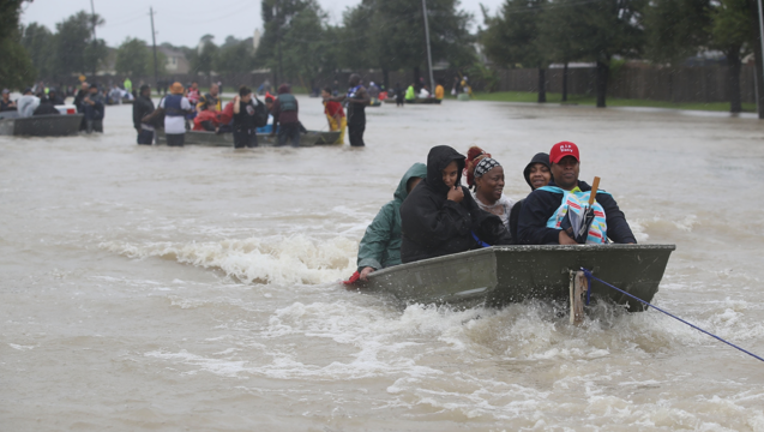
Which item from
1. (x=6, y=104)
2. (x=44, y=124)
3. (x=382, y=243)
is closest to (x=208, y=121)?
(x=44, y=124)

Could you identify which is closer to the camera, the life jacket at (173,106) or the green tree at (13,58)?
the life jacket at (173,106)

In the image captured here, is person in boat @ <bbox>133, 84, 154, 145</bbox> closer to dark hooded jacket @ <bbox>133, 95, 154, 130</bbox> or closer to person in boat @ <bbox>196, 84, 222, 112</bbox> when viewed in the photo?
dark hooded jacket @ <bbox>133, 95, 154, 130</bbox>

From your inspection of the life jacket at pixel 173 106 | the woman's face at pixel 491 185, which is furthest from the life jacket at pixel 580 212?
the life jacket at pixel 173 106

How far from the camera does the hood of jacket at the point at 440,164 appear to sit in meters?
5.86

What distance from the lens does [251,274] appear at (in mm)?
8711

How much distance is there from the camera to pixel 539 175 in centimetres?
630

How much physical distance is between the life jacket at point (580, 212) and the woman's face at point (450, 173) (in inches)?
23.9

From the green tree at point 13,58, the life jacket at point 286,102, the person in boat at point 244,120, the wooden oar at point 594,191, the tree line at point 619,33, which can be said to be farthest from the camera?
the green tree at point 13,58

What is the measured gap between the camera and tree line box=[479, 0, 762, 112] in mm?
30953

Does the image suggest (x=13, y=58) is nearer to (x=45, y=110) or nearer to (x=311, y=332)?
(x=45, y=110)

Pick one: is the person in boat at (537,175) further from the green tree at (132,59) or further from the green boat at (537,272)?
the green tree at (132,59)

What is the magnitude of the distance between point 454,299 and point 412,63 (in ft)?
216

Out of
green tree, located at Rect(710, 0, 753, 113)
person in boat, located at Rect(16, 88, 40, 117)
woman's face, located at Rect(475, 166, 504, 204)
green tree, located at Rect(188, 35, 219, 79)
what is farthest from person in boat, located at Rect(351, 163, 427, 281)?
green tree, located at Rect(188, 35, 219, 79)

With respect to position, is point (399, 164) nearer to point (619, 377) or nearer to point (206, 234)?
point (206, 234)
